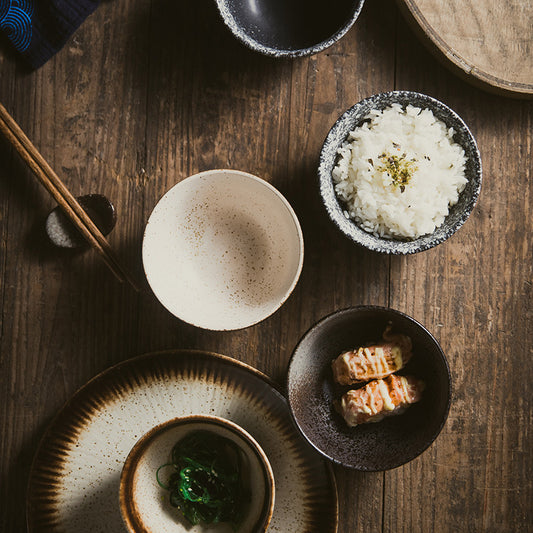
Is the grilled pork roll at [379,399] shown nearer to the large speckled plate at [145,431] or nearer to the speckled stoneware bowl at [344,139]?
the large speckled plate at [145,431]

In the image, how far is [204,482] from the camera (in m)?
1.21

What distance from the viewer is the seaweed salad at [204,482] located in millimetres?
1199

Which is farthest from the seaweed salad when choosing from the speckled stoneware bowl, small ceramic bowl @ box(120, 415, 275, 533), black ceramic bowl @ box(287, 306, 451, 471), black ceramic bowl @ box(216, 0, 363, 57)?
black ceramic bowl @ box(216, 0, 363, 57)

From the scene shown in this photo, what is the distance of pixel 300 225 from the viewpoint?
128 cm

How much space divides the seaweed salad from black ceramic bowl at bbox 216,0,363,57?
0.86 meters

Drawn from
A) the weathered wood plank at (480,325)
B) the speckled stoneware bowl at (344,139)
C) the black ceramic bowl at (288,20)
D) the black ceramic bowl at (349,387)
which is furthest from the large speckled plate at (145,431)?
the black ceramic bowl at (288,20)

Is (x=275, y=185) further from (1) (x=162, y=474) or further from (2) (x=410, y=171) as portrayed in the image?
(1) (x=162, y=474)

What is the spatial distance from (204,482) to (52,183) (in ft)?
2.32

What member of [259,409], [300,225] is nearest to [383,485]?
[259,409]

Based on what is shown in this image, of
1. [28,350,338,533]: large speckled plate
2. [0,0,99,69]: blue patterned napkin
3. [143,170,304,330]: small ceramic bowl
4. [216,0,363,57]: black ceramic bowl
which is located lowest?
[28,350,338,533]: large speckled plate

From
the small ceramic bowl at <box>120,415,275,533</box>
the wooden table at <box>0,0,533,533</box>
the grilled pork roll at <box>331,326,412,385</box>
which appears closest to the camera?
the small ceramic bowl at <box>120,415,275,533</box>

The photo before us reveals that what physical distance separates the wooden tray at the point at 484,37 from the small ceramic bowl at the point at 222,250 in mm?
495

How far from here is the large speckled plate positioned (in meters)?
1.23

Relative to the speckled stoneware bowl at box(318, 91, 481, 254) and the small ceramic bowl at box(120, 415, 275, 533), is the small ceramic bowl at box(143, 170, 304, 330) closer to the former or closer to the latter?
the speckled stoneware bowl at box(318, 91, 481, 254)
